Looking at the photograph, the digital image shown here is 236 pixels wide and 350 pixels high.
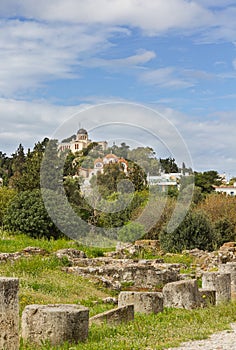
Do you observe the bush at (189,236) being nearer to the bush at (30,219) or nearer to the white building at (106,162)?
the white building at (106,162)

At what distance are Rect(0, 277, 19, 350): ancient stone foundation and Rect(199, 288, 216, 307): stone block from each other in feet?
19.5

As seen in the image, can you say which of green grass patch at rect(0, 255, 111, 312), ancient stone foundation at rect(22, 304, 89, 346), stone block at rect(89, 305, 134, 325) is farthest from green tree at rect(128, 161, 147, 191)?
ancient stone foundation at rect(22, 304, 89, 346)

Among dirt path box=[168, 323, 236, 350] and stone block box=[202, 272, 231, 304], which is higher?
stone block box=[202, 272, 231, 304]

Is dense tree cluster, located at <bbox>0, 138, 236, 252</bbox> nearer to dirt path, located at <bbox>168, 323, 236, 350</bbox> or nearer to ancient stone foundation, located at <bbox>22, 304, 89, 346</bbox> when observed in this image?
dirt path, located at <bbox>168, 323, 236, 350</bbox>

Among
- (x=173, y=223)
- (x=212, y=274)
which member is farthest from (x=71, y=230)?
(x=212, y=274)

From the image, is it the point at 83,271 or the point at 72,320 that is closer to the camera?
the point at 72,320

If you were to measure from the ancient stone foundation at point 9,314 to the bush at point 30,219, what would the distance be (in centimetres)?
2202

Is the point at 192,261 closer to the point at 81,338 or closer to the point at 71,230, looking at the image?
the point at 71,230

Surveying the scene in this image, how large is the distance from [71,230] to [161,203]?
5.84 meters

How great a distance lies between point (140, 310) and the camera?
1258cm

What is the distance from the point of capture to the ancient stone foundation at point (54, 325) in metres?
9.29

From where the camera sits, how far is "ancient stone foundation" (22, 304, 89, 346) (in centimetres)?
929

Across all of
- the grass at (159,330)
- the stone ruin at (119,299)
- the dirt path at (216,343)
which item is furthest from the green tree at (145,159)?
the dirt path at (216,343)

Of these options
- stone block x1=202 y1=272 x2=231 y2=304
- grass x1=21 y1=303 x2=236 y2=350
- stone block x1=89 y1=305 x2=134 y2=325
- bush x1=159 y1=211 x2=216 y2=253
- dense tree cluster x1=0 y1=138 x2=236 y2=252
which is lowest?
grass x1=21 y1=303 x2=236 y2=350
